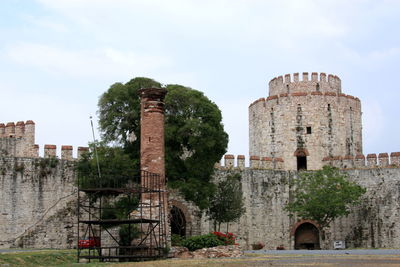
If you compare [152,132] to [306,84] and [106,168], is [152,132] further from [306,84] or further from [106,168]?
[306,84]

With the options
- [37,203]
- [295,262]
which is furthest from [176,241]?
[295,262]

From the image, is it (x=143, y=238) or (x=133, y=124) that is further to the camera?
(x=133, y=124)

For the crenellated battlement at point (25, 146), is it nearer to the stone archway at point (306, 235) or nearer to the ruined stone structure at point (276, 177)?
the ruined stone structure at point (276, 177)

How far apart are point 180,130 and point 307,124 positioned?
1144cm

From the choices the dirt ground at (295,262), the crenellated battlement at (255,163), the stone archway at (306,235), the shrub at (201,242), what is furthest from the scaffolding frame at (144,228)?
the stone archway at (306,235)

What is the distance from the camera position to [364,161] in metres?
40.6

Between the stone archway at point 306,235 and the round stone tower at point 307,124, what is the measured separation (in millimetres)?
3525

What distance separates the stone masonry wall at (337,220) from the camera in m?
39.6

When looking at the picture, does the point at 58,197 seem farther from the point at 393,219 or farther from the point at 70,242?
the point at 393,219

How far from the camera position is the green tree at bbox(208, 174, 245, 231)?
36875 mm

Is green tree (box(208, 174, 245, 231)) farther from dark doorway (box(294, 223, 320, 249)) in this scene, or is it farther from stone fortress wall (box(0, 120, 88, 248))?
stone fortress wall (box(0, 120, 88, 248))

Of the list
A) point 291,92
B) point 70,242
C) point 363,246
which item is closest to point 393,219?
point 363,246

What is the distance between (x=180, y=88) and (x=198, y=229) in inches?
312

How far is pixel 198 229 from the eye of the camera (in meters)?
37.4
